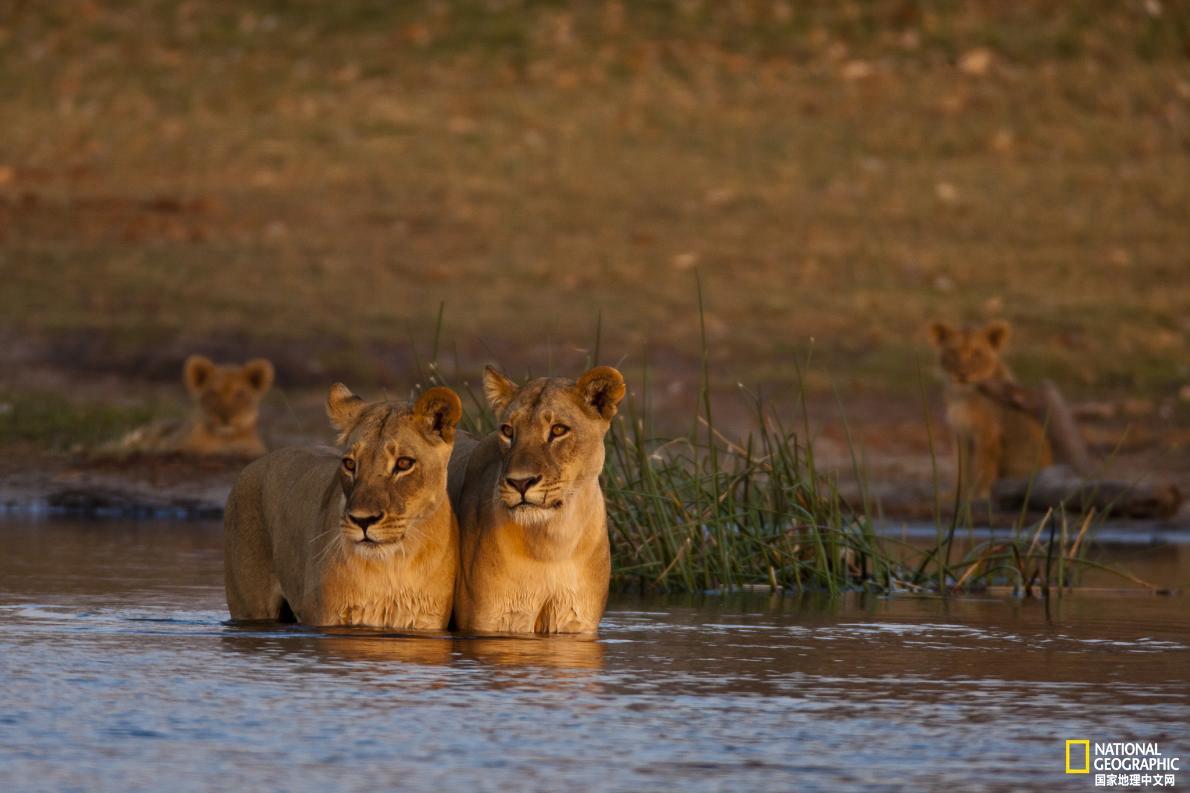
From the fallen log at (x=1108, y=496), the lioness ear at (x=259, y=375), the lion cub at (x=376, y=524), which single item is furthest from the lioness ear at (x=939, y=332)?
the lion cub at (x=376, y=524)

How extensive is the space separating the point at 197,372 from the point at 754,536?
5.62 metres

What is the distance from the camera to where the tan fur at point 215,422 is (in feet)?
46.0

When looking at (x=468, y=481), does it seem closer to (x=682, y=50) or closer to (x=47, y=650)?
(x=47, y=650)

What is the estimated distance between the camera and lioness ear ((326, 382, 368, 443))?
23.8 feet

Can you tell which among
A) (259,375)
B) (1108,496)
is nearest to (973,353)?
(1108,496)

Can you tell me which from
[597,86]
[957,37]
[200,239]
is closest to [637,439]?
[200,239]

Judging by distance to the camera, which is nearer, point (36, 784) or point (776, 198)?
point (36, 784)

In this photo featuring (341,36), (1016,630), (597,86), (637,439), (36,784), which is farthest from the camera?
(341,36)

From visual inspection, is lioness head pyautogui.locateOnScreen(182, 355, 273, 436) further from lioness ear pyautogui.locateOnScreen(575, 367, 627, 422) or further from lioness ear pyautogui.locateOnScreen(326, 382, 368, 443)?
lioness ear pyautogui.locateOnScreen(575, 367, 627, 422)

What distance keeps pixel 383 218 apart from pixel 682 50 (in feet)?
17.0

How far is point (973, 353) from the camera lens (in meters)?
14.7

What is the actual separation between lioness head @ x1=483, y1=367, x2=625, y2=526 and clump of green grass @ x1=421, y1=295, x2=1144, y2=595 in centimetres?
201

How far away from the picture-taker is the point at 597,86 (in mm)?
23406

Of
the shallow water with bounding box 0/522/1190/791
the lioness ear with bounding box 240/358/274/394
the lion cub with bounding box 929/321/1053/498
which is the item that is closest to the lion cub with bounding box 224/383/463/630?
the shallow water with bounding box 0/522/1190/791
